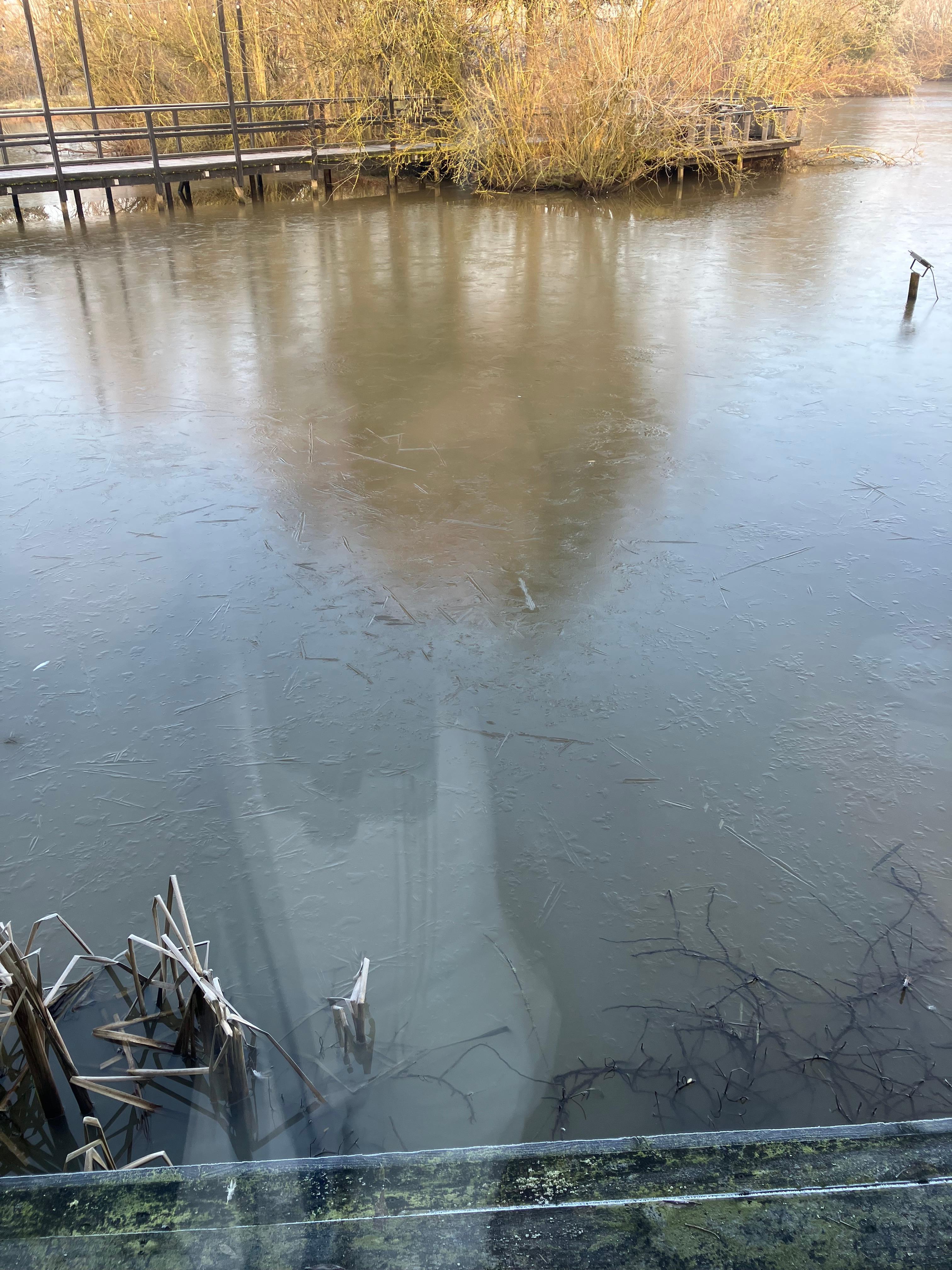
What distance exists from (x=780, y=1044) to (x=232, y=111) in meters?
13.3

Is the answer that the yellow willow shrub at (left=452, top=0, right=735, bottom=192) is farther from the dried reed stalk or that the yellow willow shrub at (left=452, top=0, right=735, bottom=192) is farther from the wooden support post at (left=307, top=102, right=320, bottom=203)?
the dried reed stalk

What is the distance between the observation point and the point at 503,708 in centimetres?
290

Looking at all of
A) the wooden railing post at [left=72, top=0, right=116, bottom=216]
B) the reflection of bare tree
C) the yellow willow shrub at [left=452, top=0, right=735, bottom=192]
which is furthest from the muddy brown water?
the yellow willow shrub at [left=452, top=0, right=735, bottom=192]

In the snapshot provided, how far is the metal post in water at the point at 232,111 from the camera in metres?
11.9

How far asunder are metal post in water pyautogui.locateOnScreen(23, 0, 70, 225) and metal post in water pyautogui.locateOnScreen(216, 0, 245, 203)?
2171 millimetres

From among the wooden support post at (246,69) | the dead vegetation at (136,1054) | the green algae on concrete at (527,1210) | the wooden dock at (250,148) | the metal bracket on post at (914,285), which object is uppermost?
the wooden support post at (246,69)

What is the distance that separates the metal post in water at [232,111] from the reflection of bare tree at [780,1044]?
41.5ft

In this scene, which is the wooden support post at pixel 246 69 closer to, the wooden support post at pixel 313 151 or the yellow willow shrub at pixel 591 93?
the wooden support post at pixel 313 151

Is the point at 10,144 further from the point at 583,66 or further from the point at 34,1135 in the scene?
the point at 34,1135

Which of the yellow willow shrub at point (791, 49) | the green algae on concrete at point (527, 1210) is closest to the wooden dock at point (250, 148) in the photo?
the yellow willow shrub at point (791, 49)

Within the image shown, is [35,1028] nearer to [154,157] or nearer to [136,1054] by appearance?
[136,1054]

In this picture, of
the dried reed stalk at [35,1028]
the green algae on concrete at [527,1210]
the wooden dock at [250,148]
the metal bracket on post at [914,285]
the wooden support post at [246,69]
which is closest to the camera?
the green algae on concrete at [527,1210]

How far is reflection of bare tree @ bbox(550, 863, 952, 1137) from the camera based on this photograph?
1804 millimetres

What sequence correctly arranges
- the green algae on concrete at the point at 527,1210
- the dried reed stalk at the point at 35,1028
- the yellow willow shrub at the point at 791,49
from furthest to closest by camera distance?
the yellow willow shrub at the point at 791,49 → the dried reed stalk at the point at 35,1028 → the green algae on concrete at the point at 527,1210
